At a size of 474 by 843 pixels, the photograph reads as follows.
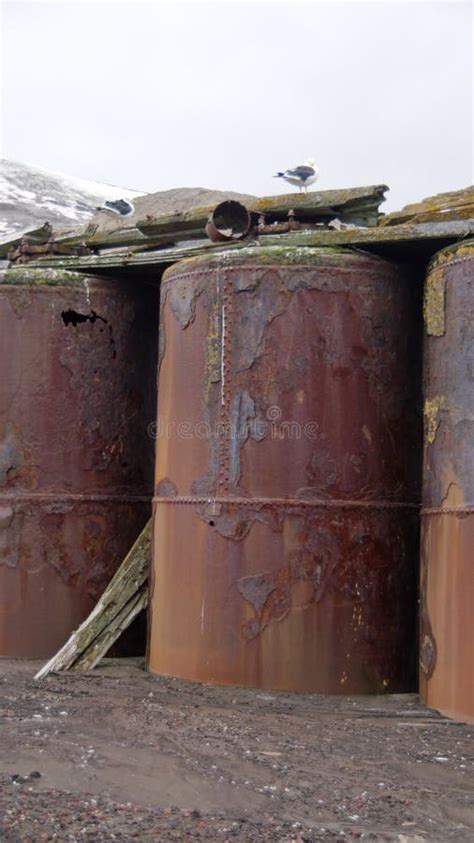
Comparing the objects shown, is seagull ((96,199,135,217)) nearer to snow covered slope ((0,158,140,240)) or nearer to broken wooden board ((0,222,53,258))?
broken wooden board ((0,222,53,258))

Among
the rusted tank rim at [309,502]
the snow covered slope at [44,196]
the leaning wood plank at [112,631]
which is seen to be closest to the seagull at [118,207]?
the leaning wood plank at [112,631]

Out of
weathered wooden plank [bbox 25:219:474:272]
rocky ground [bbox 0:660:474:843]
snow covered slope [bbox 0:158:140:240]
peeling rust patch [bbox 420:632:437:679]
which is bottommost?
rocky ground [bbox 0:660:474:843]

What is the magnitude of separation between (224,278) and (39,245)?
3303 mm

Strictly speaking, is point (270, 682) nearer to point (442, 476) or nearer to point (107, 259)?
point (442, 476)

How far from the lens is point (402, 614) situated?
8984 millimetres

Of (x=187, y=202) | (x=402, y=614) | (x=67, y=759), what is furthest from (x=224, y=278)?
(x=187, y=202)

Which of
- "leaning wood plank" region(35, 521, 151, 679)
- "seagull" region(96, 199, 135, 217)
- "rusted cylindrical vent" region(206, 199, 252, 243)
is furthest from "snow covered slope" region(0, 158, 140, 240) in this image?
"leaning wood plank" region(35, 521, 151, 679)

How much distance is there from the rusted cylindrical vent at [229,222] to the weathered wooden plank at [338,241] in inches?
4.2

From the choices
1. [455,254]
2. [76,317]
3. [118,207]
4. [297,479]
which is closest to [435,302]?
[455,254]

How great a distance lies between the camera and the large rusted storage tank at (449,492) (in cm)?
782

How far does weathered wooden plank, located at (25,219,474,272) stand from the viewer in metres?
8.71

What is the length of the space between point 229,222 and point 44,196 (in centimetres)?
2155

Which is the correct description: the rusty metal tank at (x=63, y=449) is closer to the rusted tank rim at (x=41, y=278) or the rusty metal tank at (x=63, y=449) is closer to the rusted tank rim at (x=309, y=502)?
the rusted tank rim at (x=41, y=278)

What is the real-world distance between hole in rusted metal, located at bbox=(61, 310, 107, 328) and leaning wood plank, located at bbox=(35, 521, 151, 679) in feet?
6.33
